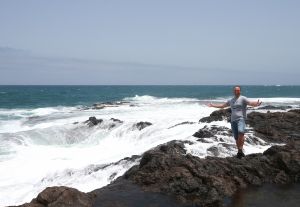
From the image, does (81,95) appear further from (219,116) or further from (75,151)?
(219,116)

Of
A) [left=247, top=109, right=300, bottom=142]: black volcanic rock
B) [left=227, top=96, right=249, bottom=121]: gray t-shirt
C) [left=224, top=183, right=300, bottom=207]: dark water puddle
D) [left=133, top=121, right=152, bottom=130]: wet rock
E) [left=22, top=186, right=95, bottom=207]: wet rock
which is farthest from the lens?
[left=133, top=121, right=152, bottom=130]: wet rock

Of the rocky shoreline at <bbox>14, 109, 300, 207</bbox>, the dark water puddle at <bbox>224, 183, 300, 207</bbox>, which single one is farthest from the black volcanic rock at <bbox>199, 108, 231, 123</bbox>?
the dark water puddle at <bbox>224, 183, 300, 207</bbox>

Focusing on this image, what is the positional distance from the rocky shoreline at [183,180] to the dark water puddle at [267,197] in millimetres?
219

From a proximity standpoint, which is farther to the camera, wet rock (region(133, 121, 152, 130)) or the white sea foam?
wet rock (region(133, 121, 152, 130))

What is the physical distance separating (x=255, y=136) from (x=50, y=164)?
739 centimetres

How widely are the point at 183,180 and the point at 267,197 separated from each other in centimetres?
171

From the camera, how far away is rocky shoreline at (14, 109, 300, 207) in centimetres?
786

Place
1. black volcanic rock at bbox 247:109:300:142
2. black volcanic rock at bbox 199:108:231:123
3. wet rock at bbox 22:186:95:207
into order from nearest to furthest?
wet rock at bbox 22:186:95:207 → black volcanic rock at bbox 247:109:300:142 → black volcanic rock at bbox 199:108:231:123

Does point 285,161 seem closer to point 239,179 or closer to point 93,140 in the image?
point 239,179

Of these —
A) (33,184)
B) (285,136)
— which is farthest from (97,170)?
(285,136)

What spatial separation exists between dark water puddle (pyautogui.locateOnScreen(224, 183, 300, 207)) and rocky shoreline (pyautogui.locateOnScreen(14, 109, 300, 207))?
8.6 inches

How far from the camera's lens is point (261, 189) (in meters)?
8.88

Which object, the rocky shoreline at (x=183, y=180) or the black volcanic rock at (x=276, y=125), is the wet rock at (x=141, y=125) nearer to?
the black volcanic rock at (x=276, y=125)

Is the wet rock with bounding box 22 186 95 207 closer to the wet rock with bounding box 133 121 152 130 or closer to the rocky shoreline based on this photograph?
the rocky shoreline
